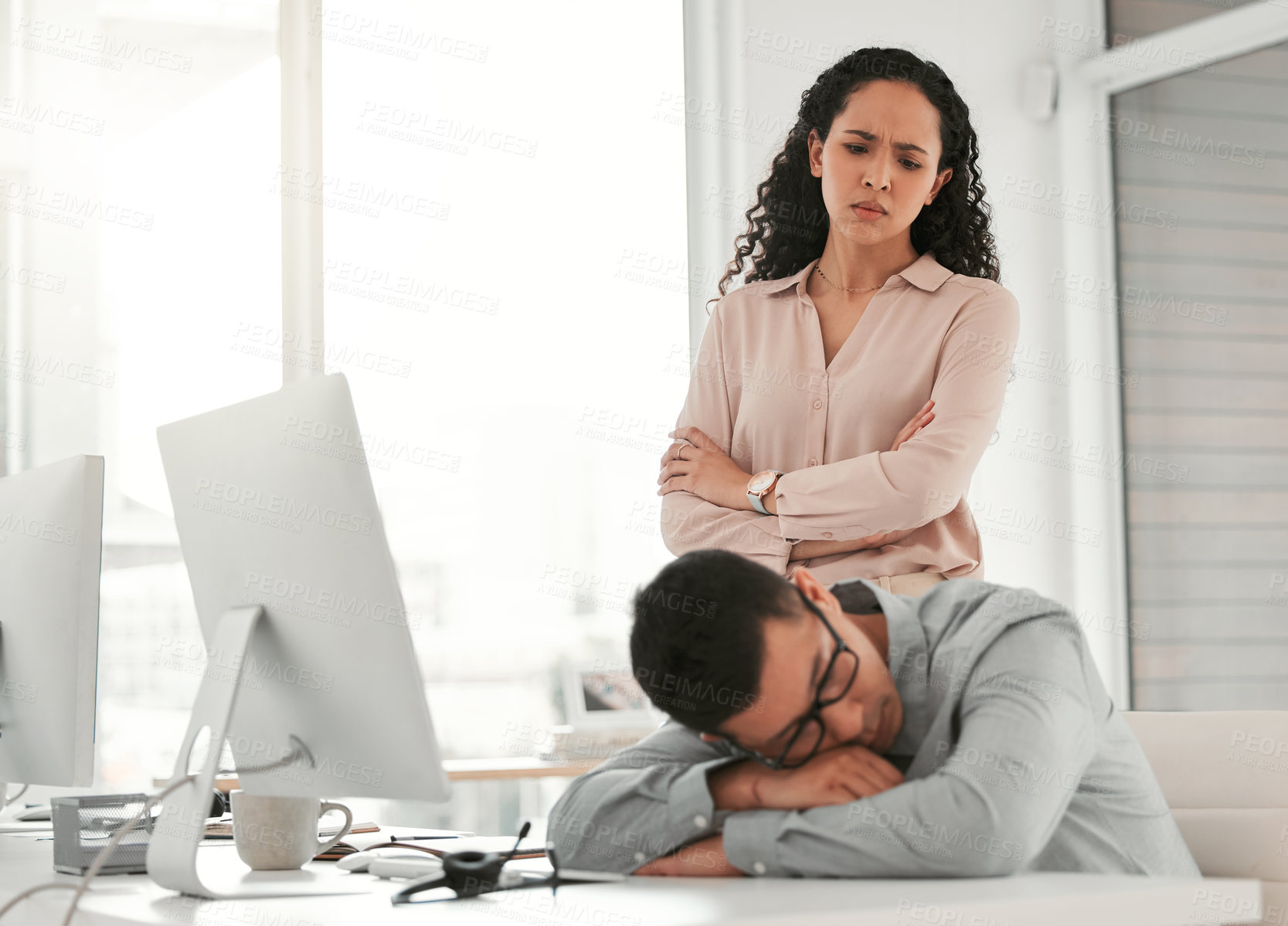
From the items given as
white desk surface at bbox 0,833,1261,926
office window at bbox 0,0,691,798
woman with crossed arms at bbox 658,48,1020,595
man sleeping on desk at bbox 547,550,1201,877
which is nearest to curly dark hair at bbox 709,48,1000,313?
woman with crossed arms at bbox 658,48,1020,595

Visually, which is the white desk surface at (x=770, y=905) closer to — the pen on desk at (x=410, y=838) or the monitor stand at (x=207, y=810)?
the monitor stand at (x=207, y=810)

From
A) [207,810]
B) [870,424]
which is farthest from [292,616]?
[870,424]

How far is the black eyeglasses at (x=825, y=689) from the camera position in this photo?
46.9 inches

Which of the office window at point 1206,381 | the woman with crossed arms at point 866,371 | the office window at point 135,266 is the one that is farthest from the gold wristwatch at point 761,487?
the office window at point 1206,381

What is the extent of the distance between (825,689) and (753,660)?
9 cm

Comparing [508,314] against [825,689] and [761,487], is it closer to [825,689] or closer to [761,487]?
[761,487]

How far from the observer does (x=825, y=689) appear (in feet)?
3.91

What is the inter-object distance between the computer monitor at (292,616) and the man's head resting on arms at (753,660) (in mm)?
255

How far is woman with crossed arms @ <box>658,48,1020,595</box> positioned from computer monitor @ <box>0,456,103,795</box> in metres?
1.02

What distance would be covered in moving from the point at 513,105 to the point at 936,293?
2.02 m

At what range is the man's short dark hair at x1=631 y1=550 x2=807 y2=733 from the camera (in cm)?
116

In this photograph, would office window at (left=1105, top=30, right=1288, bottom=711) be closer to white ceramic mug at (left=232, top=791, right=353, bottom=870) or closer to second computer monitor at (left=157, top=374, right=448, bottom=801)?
white ceramic mug at (left=232, top=791, right=353, bottom=870)

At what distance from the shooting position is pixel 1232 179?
352 cm

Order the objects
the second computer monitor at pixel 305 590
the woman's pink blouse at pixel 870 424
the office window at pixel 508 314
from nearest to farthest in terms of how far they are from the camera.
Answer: the second computer monitor at pixel 305 590, the woman's pink blouse at pixel 870 424, the office window at pixel 508 314
